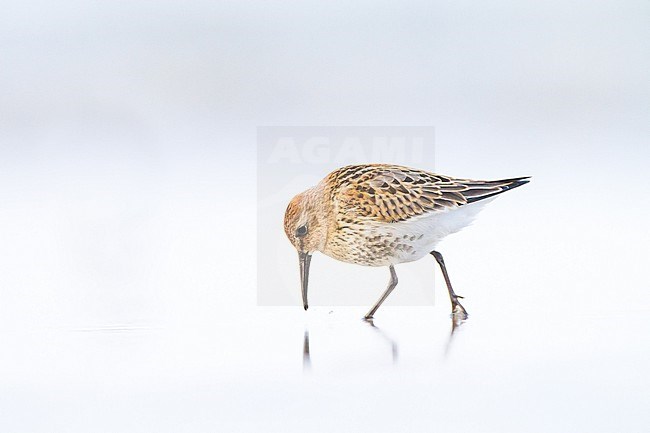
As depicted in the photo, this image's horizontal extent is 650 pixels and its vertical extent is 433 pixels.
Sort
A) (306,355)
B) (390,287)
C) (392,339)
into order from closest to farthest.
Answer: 1. (306,355)
2. (392,339)
3. (390,287)

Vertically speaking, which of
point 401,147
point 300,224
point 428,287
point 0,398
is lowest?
point 0,398

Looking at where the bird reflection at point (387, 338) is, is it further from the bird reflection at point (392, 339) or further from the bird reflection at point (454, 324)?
the bird reflection at point (454, 324)

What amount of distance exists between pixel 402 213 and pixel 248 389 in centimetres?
70

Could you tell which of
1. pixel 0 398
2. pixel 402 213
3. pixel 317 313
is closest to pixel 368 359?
pixel 402 213

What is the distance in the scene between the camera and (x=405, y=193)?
2375 millimetres

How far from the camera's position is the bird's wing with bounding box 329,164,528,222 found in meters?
2.36

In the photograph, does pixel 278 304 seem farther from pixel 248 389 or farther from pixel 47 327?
pixel 248 389

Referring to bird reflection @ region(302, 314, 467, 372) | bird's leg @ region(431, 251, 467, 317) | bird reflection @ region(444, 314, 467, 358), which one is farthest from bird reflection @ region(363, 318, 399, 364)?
bird's leg @ region(431, 251, 467, 317)

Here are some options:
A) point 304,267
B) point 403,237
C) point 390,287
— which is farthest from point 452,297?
point 304,267

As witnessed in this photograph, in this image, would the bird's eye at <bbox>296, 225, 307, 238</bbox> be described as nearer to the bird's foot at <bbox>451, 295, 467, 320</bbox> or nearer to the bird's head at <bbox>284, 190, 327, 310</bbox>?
→ the bird's head at <bbox>284, 190, 327, 310</bbox>

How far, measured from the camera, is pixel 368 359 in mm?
2084

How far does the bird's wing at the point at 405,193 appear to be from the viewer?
236cm

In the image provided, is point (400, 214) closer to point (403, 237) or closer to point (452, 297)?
point (403, 237)

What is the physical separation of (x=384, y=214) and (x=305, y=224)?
0.21 metres
